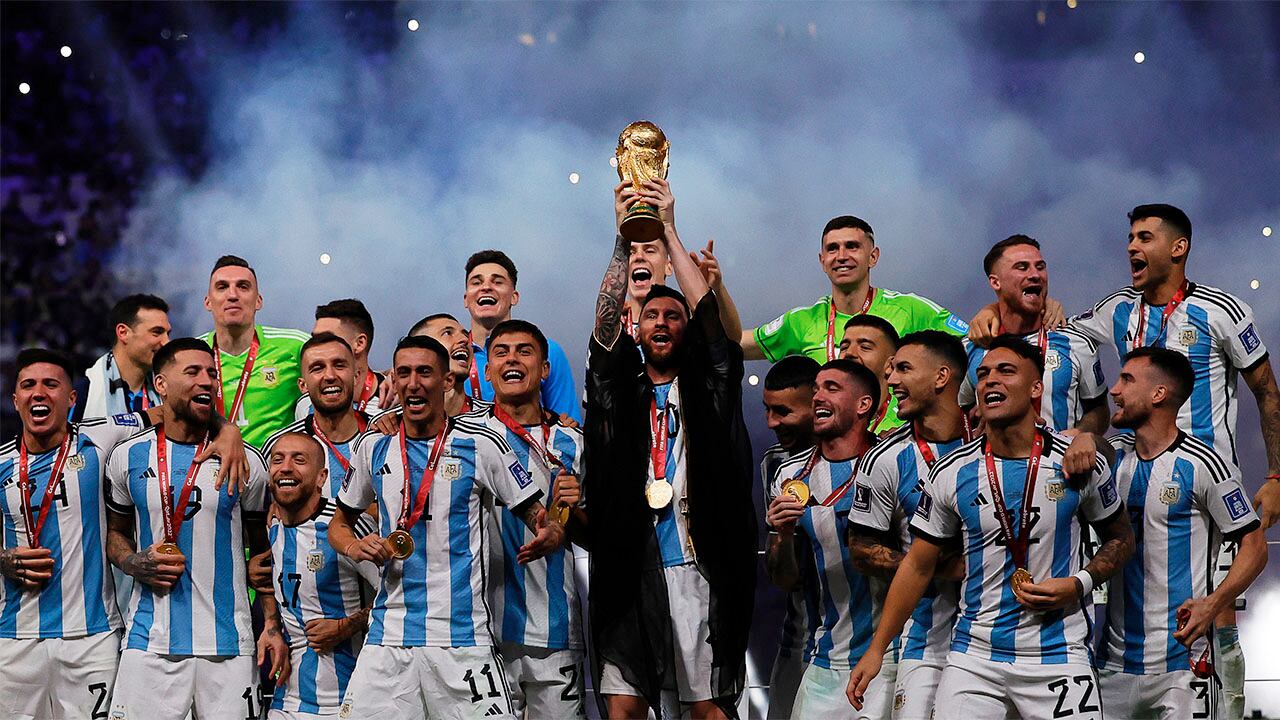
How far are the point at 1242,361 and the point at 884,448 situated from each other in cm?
148

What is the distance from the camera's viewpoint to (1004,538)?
4184 mm

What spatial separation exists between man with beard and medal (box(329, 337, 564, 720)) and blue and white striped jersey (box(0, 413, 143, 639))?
942mm

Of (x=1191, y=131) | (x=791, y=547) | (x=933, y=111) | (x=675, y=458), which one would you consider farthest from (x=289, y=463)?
(x=1191, y=131)

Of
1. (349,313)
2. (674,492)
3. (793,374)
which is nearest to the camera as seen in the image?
(674,492)

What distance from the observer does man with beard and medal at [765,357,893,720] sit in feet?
15.2

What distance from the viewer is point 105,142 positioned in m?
8.24

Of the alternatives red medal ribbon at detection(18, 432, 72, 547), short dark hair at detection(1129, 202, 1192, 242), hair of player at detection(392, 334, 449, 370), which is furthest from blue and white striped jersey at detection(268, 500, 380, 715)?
short dark hair at detection(1129, 202, 1192, 242)

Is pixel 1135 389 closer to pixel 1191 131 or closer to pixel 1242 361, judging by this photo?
pixel 1242 361

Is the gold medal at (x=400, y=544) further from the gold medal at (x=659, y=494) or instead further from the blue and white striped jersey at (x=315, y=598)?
the gold medal at (x=659, y=494)

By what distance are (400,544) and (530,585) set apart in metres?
0.63

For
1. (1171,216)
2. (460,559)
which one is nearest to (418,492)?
(460,559)

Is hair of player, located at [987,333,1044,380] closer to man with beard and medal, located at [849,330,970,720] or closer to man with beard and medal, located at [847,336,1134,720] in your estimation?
man with beard and medal, located at [847,336,1134,720]

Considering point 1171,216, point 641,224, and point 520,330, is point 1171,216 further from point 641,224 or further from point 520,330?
point 520,330

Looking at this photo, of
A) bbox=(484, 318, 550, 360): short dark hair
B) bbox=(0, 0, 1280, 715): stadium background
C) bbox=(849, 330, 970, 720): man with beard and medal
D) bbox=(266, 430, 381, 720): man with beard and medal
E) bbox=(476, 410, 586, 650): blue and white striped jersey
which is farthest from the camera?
bbox=(0, 0, 1280, 715): stadium background
